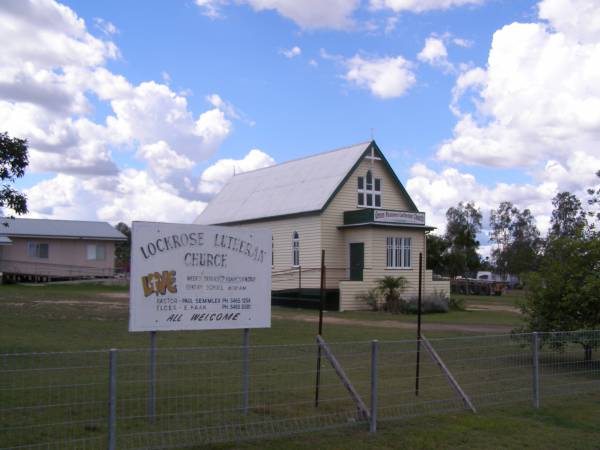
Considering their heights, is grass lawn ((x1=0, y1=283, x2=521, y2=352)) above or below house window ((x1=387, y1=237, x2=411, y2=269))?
below

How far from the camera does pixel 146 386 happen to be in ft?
32.5

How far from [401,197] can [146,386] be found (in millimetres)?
26040

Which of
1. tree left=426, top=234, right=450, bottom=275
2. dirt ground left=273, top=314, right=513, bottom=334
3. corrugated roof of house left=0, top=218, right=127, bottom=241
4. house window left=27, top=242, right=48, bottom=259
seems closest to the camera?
dirt ground left=273, top=314, right=513, bottom=334

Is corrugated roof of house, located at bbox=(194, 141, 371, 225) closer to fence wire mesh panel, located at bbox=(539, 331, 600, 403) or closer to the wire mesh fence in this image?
fence wire mesh panel, located at bbox=(539, 331, 600, 403)

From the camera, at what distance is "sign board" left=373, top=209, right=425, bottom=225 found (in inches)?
1204

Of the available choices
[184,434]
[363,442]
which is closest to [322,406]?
[363,442]

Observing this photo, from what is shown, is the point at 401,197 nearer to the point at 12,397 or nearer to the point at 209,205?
the point at 209,205

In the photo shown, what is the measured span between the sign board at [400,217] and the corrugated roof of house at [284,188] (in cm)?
248

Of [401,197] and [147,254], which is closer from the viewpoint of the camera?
[147,254]

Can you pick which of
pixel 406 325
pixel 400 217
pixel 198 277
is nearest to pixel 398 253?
pixel 400 217

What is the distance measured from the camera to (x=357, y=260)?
31.5 metres

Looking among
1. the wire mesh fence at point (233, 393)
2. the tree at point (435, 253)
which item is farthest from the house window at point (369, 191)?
the tree at point (435, 253)

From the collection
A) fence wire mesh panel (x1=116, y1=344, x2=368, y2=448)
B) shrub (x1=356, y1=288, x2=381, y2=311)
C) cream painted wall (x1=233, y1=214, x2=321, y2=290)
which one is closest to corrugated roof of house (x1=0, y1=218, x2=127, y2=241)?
cream painted wall (x1=233, y1=214, x2=321, y2=290)

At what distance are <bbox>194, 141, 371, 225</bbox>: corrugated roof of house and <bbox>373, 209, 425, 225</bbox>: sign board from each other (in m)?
2.48
